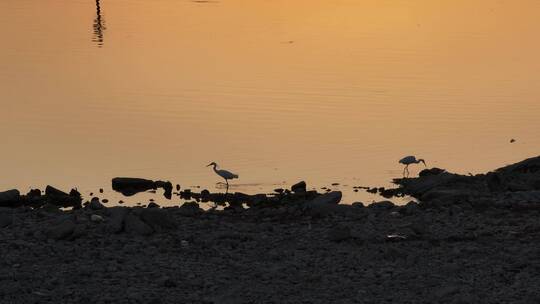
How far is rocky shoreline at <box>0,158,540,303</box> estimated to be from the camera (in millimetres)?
13461

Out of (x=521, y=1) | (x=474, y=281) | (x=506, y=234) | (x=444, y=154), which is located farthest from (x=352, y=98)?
(x=521, y=1)

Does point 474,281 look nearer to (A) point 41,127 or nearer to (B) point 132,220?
(B) point 132,220

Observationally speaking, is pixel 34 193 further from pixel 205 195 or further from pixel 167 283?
pixel 167 283

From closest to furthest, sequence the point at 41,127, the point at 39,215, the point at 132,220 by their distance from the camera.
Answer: the point at 132,220, the point at 39,215, the point at 41,127

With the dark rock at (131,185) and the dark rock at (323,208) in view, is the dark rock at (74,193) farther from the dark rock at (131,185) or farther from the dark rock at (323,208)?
the dark rock at (323,208)

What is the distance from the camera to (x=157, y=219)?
54.6 ft

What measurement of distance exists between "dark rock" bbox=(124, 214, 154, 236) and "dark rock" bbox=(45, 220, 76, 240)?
2.39ft

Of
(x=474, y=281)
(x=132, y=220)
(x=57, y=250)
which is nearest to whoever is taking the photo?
(x=474, y=281)

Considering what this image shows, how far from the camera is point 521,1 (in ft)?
246

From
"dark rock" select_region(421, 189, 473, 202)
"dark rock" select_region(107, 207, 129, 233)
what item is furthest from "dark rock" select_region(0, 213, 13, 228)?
"dark rock" select_region(421, 189, 473, 202)

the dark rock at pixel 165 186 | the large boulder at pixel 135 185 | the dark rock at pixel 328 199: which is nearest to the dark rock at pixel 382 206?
the dark rock at pixel 328 199

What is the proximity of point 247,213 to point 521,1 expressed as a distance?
193 feet

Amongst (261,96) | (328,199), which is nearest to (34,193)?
(328,199)

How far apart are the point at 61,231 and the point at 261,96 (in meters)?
20.4
